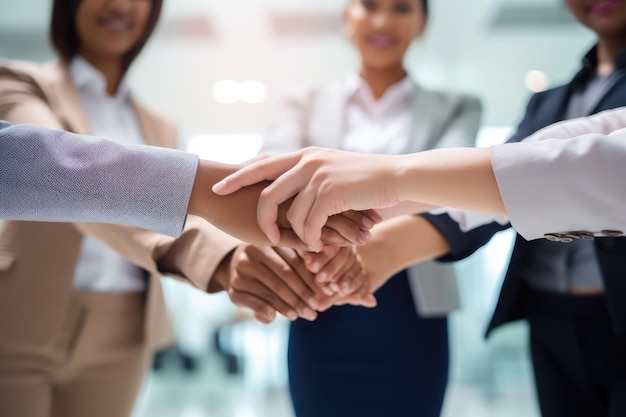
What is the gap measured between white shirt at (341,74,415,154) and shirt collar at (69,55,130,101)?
0.65 metres

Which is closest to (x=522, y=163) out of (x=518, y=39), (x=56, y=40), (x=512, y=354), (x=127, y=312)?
→ (x=127, y=312)

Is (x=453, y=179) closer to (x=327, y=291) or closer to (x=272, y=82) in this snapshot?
(x=327, y=291)

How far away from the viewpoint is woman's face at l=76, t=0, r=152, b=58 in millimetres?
1475

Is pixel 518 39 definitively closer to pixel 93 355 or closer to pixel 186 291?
pixel 186 291

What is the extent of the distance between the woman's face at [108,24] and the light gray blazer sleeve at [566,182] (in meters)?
1.07

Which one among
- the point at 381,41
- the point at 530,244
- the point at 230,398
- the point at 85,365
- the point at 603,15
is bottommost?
the point at 230,398

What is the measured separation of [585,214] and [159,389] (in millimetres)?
3846

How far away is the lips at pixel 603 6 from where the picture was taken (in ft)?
4.39

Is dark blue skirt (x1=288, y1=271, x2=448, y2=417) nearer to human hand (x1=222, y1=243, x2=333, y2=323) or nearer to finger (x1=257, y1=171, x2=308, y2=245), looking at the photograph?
human hand (x1=222, y1=243, x2=333, y2=323)

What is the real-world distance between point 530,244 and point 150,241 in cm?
86

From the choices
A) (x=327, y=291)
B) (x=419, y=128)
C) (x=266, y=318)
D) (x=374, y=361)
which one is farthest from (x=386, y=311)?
(x=419, y=128)

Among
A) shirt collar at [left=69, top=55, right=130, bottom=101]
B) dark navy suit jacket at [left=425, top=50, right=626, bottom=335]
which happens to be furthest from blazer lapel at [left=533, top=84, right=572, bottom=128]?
shirt collar at [left=69, top=55, right=130, bottom=101]

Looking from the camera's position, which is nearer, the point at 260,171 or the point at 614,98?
the point at 260,171

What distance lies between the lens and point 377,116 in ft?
5.16
